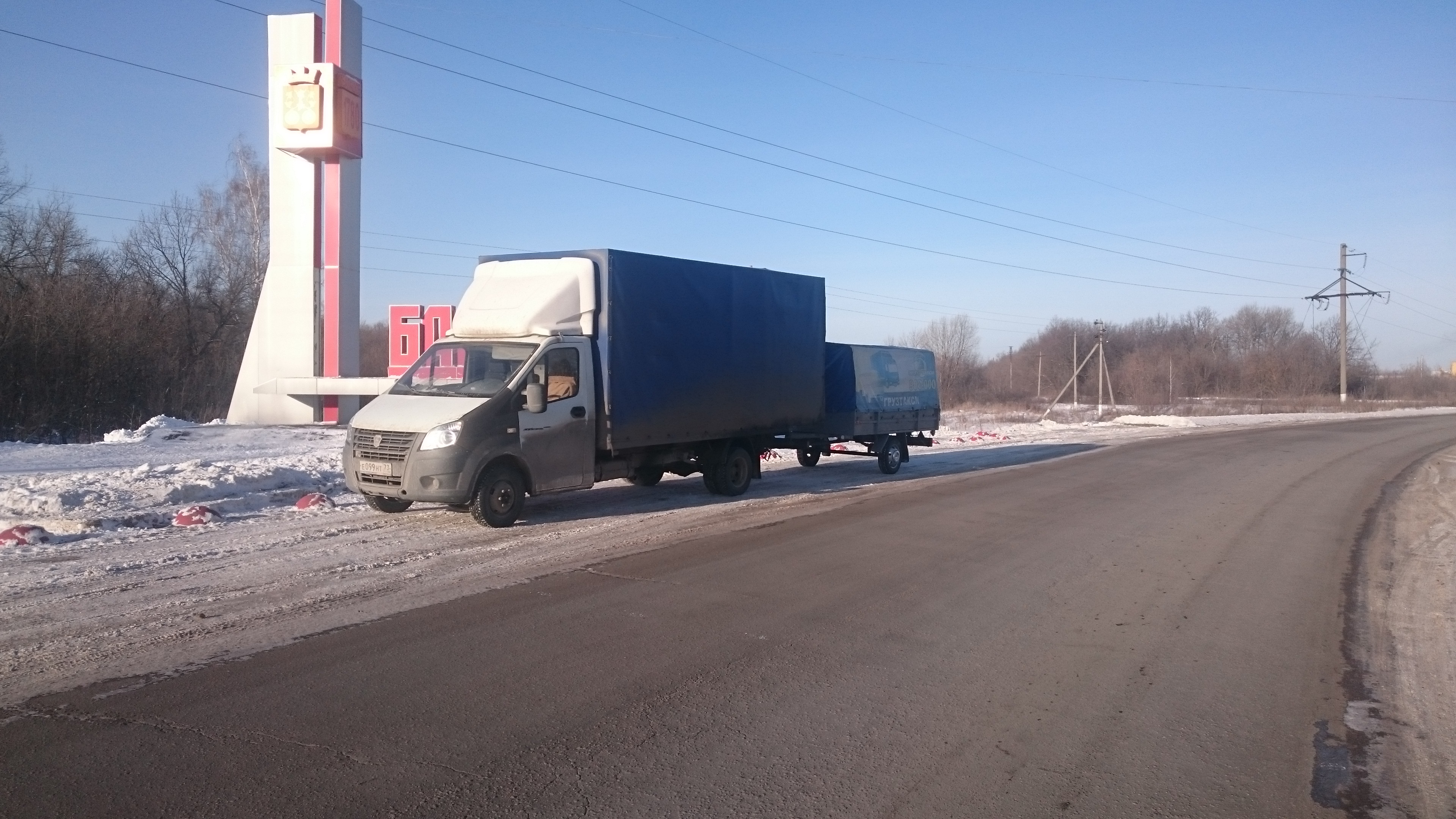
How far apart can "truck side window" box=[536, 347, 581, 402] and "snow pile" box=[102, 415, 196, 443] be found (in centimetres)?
1413

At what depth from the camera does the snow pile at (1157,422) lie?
44.4 meters

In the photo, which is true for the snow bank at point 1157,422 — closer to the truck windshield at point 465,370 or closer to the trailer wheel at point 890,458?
the trailer wheel at point 890,458

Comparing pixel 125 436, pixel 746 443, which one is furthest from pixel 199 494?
pixel 125 436

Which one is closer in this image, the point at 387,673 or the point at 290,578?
the point at 387,673

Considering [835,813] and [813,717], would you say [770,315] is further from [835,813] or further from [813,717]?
[835,813]

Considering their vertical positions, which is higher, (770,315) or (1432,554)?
(770,315)

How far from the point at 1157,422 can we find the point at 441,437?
42.7m

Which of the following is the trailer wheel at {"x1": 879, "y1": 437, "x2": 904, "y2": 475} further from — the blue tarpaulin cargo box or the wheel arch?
the wheel arch

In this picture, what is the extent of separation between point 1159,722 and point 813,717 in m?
2.00

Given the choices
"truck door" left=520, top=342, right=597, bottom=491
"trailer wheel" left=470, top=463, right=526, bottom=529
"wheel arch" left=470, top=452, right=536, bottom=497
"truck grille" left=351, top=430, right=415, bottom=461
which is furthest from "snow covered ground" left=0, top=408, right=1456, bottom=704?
"truck grille" left=351, top=430, right=415, bottom=461

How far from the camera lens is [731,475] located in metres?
14.9

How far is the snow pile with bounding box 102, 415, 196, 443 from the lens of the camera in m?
22.0

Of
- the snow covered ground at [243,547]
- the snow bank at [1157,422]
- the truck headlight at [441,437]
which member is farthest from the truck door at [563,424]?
the snow bank at [1157,422]

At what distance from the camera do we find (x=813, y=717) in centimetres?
537
